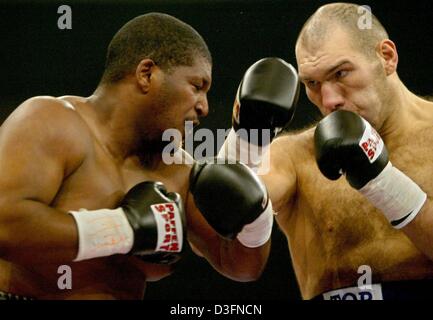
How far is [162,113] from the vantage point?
1.96 m

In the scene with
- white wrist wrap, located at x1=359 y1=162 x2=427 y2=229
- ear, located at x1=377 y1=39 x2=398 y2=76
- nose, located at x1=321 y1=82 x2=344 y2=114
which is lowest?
white wrist wrap, located at x1=359 y1=162 x2=427 y2=229

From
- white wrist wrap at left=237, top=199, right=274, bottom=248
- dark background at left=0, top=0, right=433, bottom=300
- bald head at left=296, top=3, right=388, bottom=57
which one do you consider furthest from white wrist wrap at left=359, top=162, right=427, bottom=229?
dark background at left=0, top=0, right=433, bottom=300

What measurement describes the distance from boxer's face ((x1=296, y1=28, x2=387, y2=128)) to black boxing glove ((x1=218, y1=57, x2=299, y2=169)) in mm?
161

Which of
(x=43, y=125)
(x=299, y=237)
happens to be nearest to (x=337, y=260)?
(x=299, y=237)

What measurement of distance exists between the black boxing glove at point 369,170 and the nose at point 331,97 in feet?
0.73

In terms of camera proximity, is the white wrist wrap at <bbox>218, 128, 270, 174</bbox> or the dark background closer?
the white wrist wrap at <bbox>218, 128, 270, 174</bbox>

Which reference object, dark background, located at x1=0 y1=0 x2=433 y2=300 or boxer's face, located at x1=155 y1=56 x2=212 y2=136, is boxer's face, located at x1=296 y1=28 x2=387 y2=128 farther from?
dark background, located at x1=0 y1=0 x2=433 y2=300

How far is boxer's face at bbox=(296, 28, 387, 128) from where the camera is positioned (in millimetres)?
2180

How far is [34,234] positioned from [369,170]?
3.13 feet

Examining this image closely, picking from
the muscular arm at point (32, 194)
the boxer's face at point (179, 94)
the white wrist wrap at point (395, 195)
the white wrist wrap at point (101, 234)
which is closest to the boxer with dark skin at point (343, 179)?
the white wrist wrap at point (395, 195)

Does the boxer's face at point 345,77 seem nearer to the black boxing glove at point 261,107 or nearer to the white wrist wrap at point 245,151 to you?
the black boxing glove at point 261,107

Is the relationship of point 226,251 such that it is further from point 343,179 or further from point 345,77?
point 345,77
